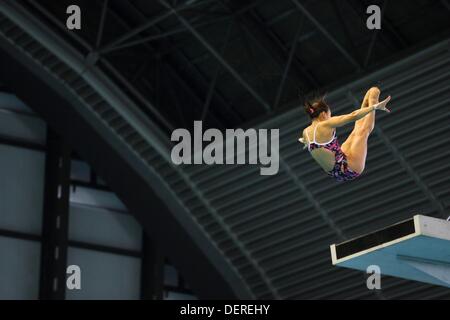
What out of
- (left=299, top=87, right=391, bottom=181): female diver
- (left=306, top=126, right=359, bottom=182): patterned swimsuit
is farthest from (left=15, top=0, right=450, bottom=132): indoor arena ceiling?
(left=306, top=126, right=359, bottom=182): patterned swimsuit

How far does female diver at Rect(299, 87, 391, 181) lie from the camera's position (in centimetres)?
1534

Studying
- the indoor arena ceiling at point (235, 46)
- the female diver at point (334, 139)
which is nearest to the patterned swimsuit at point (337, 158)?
the female diver at point (334, 139)

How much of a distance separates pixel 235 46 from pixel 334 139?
8.38 m

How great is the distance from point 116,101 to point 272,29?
334 centimetres

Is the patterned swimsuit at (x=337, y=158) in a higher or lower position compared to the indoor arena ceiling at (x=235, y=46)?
lower

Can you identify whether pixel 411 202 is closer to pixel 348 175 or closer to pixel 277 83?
pixel 277 83

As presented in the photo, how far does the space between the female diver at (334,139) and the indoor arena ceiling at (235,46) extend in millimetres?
5224

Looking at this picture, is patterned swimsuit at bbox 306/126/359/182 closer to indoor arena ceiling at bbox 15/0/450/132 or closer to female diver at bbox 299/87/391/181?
female diver at bbox 299/87/391/181

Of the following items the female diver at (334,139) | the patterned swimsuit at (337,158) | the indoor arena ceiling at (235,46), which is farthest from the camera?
the indoor arena ceiling at (235,46)

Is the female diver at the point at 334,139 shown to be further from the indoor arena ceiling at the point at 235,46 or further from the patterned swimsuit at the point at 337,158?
the indoor arena ceiling at the point at 235,46

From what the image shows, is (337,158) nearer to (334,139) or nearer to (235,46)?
(334,139)

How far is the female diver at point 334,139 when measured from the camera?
15.3m

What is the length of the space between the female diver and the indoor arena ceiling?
17.1ft
